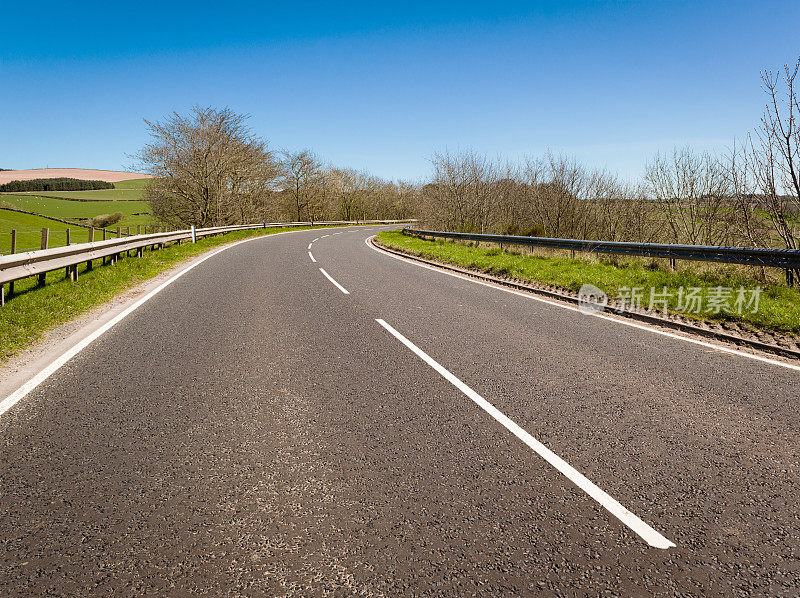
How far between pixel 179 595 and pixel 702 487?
3050mm

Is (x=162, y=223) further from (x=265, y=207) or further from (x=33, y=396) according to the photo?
(x=33, y=396)

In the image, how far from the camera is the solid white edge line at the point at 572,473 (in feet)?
8.18

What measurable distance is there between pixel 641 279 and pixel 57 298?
39.4 feet

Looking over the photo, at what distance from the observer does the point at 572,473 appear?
306 centimetres

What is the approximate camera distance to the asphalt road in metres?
2.24

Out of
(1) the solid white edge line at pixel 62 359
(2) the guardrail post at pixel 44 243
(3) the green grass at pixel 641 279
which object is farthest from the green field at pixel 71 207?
(3) the green grass at pixel 641 279

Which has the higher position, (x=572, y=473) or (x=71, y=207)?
(x=71, y=207)

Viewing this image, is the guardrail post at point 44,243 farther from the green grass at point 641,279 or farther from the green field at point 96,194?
the green field at point 96,194

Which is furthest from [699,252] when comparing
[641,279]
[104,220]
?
[104,220]

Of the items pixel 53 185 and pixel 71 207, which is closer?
pixel 71 207

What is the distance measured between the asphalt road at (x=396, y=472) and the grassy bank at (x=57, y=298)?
129cm

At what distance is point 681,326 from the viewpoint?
7.15 metres

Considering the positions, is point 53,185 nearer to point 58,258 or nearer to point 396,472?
point 58,258

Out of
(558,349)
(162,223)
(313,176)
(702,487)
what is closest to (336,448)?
(702,487)
